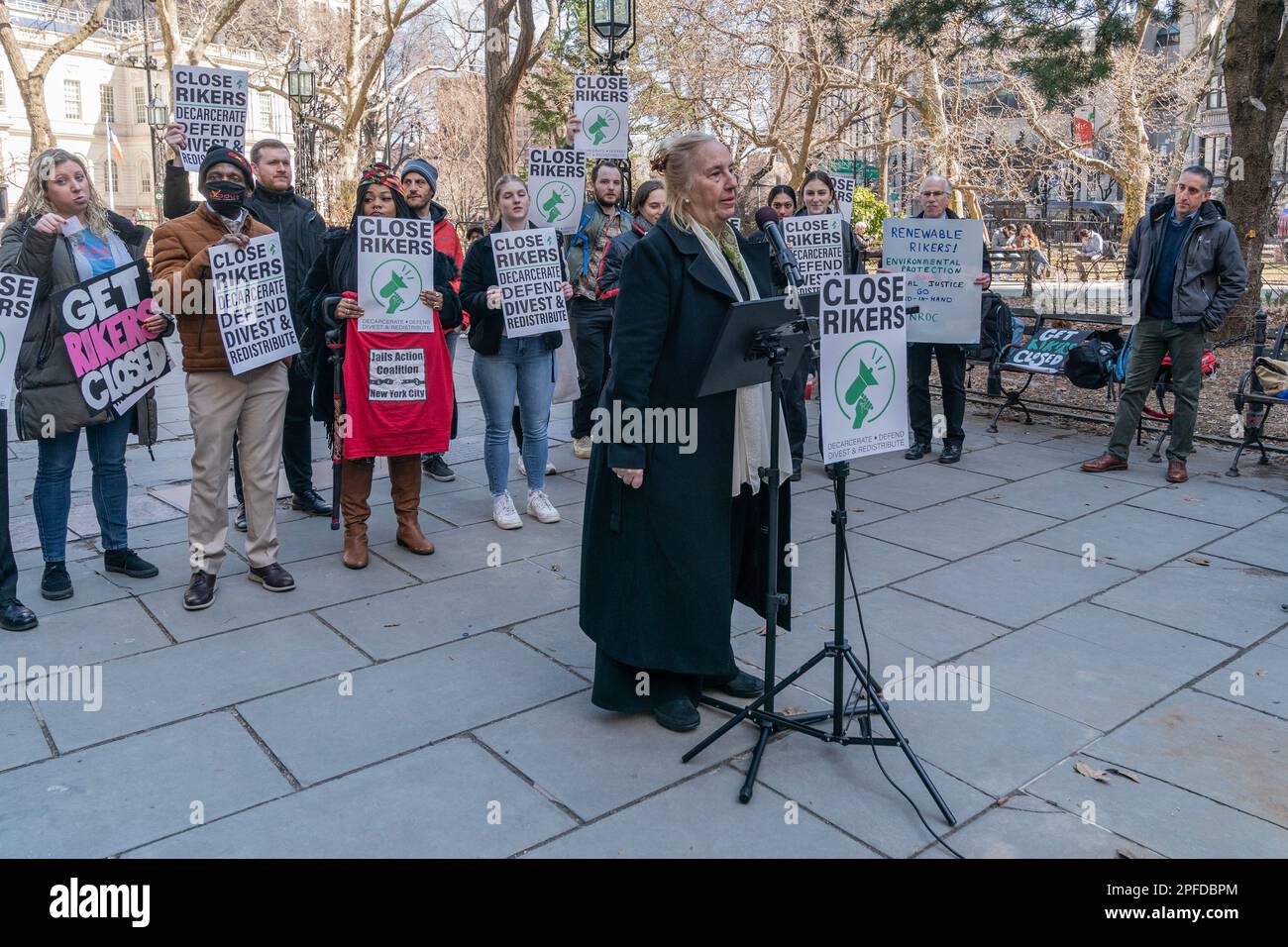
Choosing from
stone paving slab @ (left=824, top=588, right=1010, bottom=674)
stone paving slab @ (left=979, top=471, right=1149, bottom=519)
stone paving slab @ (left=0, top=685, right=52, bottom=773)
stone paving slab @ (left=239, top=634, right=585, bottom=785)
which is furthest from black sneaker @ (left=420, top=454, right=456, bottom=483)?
stone paving slab @ (left=0, top=685, right=52, bottom=773)

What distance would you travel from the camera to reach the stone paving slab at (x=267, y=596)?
5.03m

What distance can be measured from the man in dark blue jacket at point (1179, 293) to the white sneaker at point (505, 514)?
4185 millimetres

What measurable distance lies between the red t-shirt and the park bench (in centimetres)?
557

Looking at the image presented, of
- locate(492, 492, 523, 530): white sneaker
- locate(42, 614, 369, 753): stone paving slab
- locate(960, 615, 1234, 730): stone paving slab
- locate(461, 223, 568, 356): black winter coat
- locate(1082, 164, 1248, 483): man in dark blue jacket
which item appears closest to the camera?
locate(42, 614, 369, 753): stone paving slab

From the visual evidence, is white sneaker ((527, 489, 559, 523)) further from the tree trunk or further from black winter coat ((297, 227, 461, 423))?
the tree trunk

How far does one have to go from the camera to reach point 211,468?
17.1 ft

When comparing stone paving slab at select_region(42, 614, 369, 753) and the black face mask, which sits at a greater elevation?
the black face mask

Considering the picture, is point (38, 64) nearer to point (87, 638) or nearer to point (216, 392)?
point (216, 392)

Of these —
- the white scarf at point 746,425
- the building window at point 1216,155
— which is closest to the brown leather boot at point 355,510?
the white scarf at point 746,425

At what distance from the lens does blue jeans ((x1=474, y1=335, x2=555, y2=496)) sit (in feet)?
21.5

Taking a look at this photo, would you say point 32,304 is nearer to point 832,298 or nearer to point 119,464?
point 119,464
